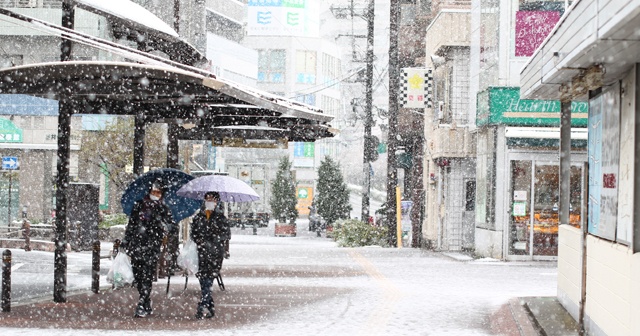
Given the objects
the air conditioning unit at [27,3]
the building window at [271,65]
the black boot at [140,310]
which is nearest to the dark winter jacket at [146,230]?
the black boot at [140,310]

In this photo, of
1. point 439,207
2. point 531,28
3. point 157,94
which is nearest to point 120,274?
point 157,94

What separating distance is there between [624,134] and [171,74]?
5.46 metres

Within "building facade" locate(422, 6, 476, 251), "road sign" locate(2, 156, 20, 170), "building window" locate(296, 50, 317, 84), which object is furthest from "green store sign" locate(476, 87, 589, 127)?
"building window" locate(296, 50, 317, 84)

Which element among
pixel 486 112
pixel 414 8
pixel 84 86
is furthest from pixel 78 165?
pixel 84 86

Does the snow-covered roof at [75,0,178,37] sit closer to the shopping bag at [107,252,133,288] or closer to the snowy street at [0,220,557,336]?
the shopping bag at [107,252,133,288]

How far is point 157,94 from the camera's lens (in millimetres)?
14250

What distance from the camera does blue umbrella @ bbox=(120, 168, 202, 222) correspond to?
16.4 meters

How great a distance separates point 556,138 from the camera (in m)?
26.4

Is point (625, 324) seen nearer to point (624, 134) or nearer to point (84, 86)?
point (624, 134)

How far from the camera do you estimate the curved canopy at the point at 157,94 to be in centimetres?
1259

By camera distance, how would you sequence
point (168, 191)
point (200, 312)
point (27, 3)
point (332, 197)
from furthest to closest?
point (332, 197) → point (27, 3) → point (168, 191) → point (200, 312)

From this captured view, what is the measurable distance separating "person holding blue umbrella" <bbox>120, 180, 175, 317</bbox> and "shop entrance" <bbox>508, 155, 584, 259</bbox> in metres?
15.2

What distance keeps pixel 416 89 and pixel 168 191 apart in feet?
58.6

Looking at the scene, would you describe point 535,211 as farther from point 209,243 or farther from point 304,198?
point 304,198
